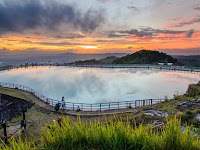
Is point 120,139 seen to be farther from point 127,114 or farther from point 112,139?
point 127,114

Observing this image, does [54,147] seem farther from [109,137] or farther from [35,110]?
[35,110]

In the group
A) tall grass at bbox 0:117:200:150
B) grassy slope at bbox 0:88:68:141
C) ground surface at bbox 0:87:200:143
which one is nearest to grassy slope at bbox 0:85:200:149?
tall grass at bbox 0:117:200:150

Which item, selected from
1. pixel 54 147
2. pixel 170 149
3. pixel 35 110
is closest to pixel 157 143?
pixel 170 149

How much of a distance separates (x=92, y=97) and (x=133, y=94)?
219 inches

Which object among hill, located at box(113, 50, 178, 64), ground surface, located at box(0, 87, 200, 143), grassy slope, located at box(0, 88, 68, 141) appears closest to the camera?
ground surface, located at box(0, 87, 200, 143)

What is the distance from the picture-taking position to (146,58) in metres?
95.9

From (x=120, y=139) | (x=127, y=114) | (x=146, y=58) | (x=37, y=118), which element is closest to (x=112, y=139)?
(x=120, y=139)

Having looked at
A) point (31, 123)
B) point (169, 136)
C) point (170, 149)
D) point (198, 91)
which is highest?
point (169, 136)

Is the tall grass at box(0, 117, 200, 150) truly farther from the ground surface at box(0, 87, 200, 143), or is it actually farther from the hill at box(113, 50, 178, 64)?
the hill at box(113, 50, 178, 64)

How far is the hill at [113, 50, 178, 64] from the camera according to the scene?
91.3m

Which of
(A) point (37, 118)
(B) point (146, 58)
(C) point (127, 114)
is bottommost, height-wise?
(A) point (37, 118)

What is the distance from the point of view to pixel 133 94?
20484 mm

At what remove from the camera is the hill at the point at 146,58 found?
300ft

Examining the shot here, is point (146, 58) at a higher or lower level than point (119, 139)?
higher
